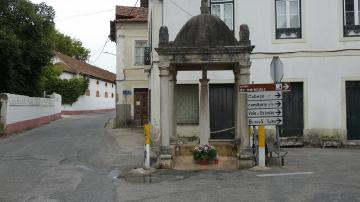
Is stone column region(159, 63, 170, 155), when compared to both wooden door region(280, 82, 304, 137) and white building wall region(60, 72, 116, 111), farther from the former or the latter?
white building wall region(60, 72, 116, 111)

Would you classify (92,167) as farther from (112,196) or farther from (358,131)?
(358,131)

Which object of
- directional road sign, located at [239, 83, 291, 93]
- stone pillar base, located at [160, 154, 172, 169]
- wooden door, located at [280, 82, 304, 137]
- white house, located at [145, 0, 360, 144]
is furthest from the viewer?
wooden door, located at [280, 82, 304, 137]

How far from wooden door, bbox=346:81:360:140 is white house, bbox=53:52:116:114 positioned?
3384 centimetres

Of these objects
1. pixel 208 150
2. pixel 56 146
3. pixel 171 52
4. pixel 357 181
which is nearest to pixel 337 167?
pixel 357 181

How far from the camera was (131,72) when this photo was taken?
29750 millimetres

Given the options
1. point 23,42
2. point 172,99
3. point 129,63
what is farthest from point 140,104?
point 172,99

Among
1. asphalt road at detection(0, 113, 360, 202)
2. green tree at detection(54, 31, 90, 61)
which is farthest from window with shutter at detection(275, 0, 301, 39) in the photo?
green tree at detection(54, 31, 90, 61)

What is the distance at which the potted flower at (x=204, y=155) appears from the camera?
482 inches

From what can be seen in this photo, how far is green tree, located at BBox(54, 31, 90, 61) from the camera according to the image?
210 feet

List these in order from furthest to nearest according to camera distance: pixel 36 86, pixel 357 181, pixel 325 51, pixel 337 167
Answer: pixel 36 86, pixel 325 51, pixel 337 167, pixel 357 181

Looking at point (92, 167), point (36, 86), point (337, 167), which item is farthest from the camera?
point (36, 86)

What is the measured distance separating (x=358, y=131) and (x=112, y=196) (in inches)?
481

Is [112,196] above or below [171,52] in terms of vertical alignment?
below

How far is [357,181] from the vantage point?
996 cm
